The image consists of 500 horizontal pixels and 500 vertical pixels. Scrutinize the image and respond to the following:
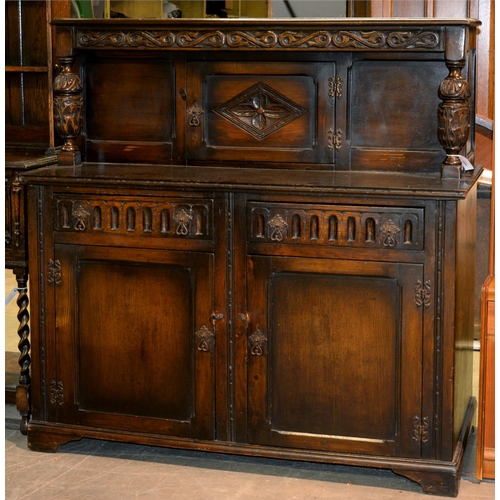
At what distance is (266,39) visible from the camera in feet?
11.2

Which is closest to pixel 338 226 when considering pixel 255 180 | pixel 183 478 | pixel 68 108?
pixel 255 180

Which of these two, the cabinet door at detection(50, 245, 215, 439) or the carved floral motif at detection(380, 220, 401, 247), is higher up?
the carved floral motif at detection(380, 220, 401, 247)

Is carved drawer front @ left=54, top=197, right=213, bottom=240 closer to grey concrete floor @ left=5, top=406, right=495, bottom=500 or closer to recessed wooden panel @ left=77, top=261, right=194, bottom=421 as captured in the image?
recessed wooden panel @ left=77, top=261, right=194, bottom=421

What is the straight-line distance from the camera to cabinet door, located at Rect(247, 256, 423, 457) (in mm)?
3172

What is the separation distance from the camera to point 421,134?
3.50 meters

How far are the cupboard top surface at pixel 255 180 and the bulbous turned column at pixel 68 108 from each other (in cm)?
7

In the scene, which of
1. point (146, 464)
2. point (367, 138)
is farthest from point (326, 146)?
point (146, 464)

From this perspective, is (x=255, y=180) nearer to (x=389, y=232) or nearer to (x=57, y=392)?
(x=389, y=232)

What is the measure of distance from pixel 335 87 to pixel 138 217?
920 millimetres

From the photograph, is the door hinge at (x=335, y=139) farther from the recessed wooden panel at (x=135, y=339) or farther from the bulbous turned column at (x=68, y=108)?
the bulbous turned column at (x=68, y=108)

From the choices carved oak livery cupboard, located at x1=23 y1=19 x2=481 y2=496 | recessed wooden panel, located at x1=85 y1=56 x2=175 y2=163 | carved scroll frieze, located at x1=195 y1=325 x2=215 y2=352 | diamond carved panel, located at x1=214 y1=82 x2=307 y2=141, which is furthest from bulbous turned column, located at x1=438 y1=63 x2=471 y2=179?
recessed wooden panel, located at x1=85 y1=56 x2=175 y2=163

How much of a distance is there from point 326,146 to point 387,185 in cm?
53

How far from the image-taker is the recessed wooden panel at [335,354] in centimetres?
319

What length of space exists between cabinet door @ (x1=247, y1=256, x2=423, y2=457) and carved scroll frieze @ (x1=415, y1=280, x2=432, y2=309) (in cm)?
2
